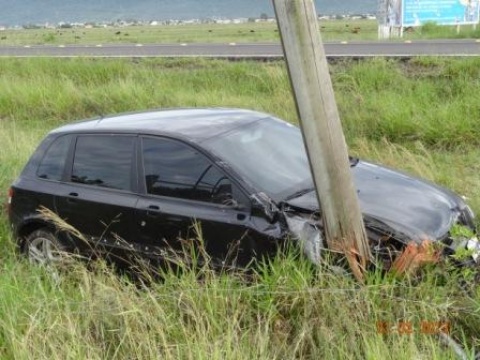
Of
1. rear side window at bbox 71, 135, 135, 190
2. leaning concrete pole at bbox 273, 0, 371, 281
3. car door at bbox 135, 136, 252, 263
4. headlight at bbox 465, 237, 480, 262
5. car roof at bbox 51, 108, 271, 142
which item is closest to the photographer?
leaning concrete pole at bbox 273, 0, 371, 281

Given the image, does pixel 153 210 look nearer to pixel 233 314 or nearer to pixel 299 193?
pixel 299 193

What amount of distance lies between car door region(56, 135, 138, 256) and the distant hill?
403 ft

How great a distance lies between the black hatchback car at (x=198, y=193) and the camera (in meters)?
4.34

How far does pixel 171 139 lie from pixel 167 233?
0.81 meters

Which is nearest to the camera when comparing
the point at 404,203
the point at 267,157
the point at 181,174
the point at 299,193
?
the point at 404,203

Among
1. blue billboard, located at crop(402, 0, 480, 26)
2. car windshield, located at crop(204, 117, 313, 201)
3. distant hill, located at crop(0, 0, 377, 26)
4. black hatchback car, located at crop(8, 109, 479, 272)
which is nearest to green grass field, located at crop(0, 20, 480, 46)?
blue billboard, located at crop(402, 0, 480, 26)

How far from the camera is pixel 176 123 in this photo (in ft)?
17.5

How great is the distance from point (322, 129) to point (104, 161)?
2.42m

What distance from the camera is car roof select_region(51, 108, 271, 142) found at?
5.11 metres

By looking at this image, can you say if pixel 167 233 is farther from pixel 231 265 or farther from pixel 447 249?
pixel 447 249

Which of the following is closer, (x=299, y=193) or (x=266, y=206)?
(x=266, y=206)

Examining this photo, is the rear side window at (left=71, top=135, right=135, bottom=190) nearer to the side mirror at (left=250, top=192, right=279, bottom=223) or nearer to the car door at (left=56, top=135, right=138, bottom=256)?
the car door at (left=56, top=135, right=138, bottom=256)

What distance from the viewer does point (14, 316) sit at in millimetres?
3809
